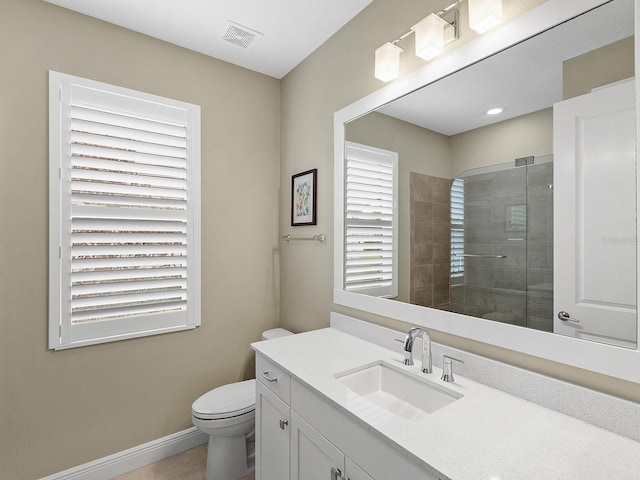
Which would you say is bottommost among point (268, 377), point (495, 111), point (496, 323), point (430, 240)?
point (268, 377)

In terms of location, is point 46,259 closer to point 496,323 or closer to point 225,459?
point 225,459

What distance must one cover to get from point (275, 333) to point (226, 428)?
0.73 metres

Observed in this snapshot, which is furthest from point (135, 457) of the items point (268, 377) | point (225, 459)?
point (268, 377)

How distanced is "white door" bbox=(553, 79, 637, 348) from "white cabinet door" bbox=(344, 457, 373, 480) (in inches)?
29.5

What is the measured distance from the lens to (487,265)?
4.10 feet

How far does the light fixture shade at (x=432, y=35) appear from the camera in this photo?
1.31 meters

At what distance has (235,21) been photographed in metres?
1.92

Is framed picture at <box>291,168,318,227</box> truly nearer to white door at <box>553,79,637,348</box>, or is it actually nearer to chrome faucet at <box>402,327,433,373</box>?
chrome faucet at <box>402,327,433,373</box>

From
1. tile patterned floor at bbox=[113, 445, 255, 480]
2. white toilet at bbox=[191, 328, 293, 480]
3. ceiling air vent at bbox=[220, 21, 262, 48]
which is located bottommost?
tile patterned floor at bbox=[113, 445, 255, 480]

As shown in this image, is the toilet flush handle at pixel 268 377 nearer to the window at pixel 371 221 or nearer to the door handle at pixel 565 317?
the window at pixel 371 221

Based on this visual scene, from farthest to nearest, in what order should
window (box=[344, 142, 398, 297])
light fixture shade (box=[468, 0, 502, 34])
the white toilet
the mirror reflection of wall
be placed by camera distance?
the white toilet, window (box=[344, 142, 398, 297]), light fixture shade (box=[468, 0, 502, 34]), the mirror reflection of wall

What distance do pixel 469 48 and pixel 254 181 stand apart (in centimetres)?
163

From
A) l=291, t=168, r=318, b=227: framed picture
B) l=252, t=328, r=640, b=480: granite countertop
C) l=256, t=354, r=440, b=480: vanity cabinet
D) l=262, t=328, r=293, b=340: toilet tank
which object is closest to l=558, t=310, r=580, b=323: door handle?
l=252, t=328, r=640, b=480: granite countertop

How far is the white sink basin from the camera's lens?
1.23 metres
